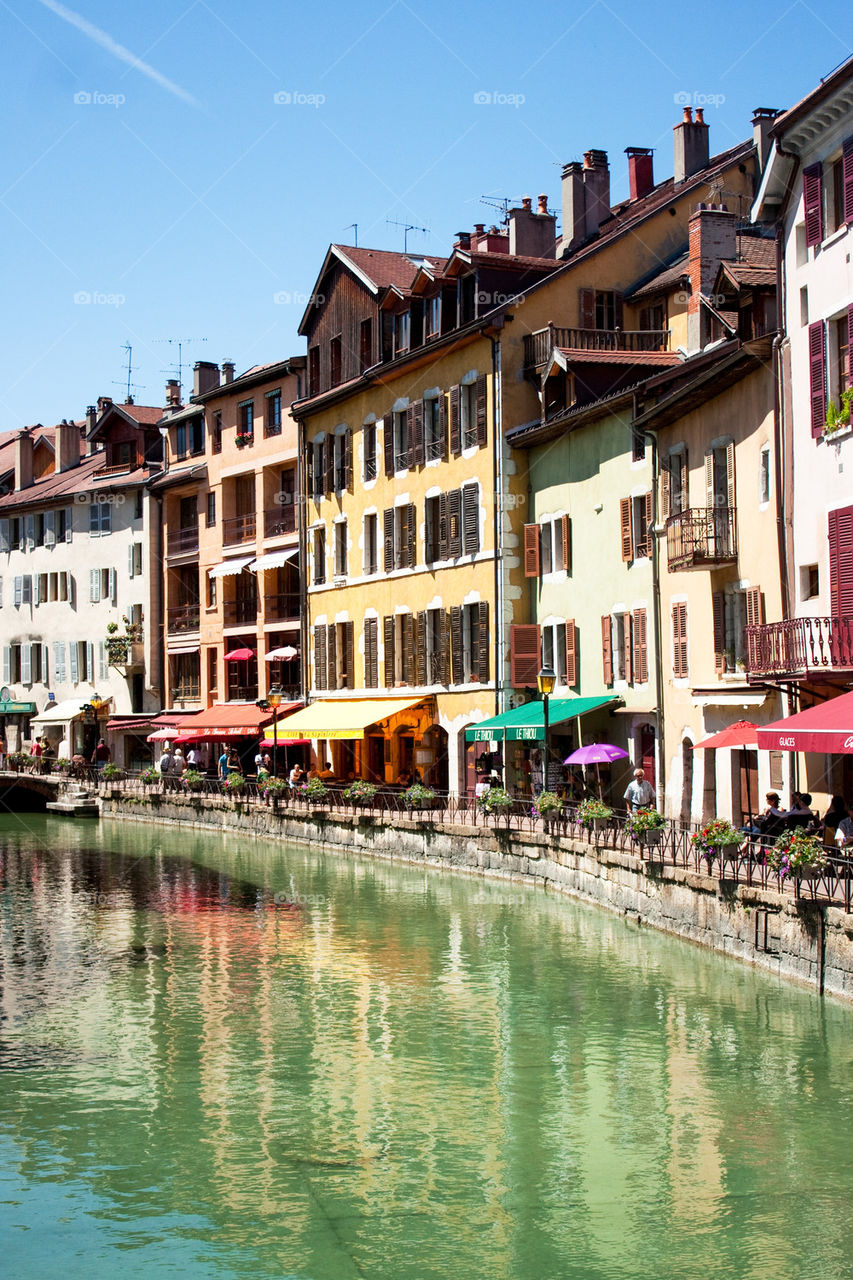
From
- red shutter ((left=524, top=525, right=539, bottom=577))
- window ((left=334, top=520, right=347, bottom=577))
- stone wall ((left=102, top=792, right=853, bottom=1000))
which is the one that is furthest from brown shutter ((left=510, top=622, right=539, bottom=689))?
window ((left=334, top=520, right=347, bottom=577))

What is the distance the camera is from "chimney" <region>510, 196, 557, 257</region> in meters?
48.7

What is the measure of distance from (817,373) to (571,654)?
50.1ft

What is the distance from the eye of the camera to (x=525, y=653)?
143 feet

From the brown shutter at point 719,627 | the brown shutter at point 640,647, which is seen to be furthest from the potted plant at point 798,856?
the brown shutter at point 640,647

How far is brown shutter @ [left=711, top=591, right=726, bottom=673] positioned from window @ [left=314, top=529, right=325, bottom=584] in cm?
2518

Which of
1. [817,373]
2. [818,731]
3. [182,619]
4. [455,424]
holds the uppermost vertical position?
[455,424]

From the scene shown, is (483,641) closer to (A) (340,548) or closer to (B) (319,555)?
(A) (340,548)

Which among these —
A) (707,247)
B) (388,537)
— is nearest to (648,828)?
(707,247)

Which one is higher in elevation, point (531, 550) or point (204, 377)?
point (204, 377)

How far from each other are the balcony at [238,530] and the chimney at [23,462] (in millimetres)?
21194

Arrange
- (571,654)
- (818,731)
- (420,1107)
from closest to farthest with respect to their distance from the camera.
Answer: (420,1107) → (818,731) → (571,654)

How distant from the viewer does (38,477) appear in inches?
3226

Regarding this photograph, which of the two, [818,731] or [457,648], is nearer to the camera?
[818,731]

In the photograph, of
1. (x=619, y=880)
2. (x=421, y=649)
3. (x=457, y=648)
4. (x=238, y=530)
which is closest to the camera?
(x=619, y=880)
